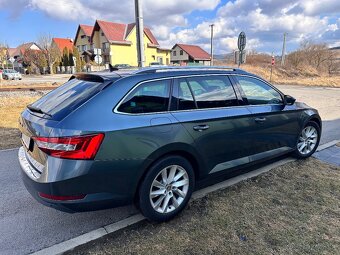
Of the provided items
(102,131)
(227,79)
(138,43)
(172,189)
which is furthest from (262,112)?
(138,43)

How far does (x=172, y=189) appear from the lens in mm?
3014

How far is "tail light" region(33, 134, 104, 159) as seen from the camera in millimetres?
2334

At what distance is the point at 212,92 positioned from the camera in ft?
11.1

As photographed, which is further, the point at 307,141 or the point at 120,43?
the point at 120,43

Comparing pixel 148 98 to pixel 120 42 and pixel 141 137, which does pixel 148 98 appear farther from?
pixel 120 42

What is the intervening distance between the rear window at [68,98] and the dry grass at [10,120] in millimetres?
3453

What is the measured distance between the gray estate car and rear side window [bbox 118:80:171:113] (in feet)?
0.04

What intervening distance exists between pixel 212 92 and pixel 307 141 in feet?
8.38

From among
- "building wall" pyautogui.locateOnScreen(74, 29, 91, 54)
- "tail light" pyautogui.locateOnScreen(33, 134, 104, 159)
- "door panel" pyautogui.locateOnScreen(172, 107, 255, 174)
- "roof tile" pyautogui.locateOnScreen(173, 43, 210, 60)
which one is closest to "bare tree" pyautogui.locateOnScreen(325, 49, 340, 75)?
"roof tile" pyautogui.locateOnScreen(173, 43, 210, 60)

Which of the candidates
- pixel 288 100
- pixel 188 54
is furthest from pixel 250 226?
pixel 188 54

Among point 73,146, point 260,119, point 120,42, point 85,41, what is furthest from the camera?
point 85,41

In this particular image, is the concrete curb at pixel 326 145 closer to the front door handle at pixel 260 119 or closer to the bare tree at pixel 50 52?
the front door handle at pixel 260 119

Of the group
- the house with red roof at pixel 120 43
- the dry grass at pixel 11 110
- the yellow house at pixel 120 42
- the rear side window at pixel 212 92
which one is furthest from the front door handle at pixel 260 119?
the yellow house at pixel 120 42

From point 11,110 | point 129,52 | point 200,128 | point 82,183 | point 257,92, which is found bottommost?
point 11,110
